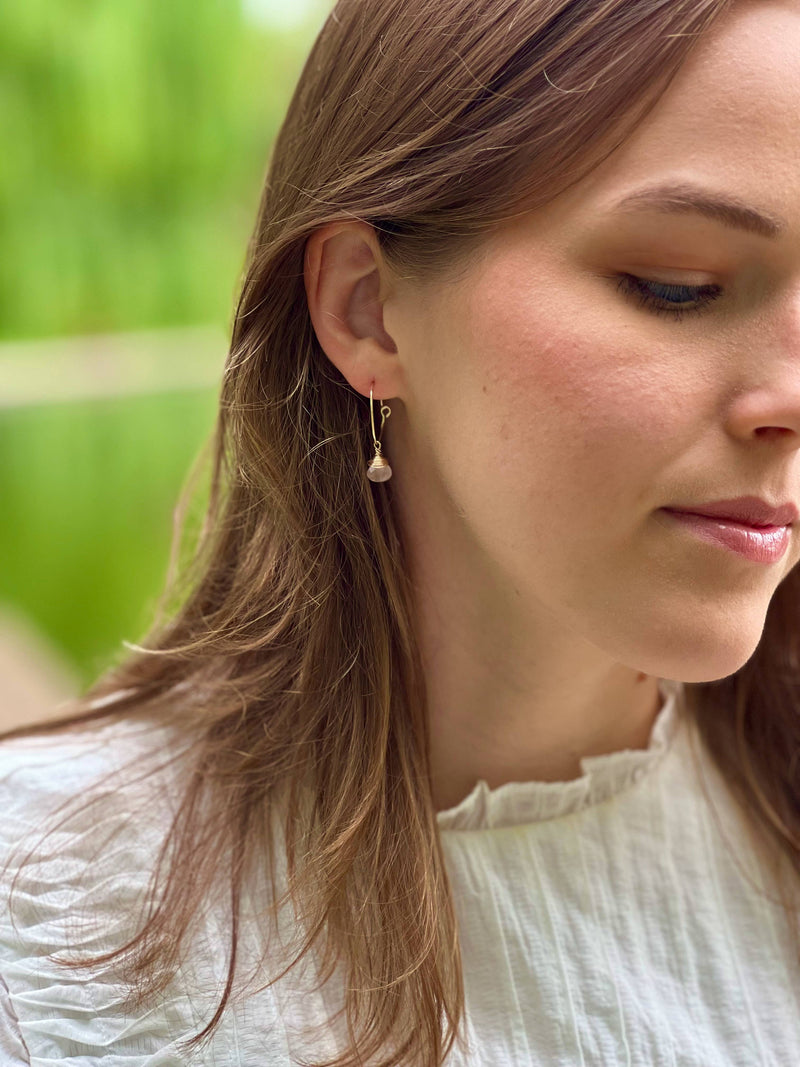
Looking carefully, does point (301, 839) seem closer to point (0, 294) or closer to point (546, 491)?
point (546, 491)

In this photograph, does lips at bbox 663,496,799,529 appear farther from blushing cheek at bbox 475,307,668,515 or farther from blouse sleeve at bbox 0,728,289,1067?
blouse sleeve at bbox 0,728,289,1067

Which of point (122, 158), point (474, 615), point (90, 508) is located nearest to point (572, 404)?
point (474, 615)

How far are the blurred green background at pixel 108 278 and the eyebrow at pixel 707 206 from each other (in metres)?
1.52

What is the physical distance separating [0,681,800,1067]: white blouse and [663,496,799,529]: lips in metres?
0.33

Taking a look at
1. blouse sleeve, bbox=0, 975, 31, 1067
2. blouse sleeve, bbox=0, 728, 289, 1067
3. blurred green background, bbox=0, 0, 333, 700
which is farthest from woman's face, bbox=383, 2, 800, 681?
blurred green background, bbox=0, 0, 333, 700

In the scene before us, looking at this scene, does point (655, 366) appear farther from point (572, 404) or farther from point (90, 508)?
point (90, 508)

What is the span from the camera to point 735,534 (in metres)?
0.80

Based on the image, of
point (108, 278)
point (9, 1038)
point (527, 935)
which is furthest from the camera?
point (108, 278)

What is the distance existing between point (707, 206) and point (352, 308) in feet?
0.97

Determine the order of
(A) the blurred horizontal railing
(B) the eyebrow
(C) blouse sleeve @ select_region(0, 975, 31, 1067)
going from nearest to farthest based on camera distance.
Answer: (B) the eyebrow
(C) blouse sleeve @ select_region(0, 975, 31, 1067)
(A) the blurred horizontal railing

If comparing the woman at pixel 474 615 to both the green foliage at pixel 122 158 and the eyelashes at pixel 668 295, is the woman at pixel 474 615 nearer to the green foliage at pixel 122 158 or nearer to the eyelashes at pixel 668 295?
the eyelashes at pixel 668 295


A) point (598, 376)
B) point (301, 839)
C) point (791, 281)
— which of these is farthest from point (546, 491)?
point (301, 839)

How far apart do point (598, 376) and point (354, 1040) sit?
0.53 metres

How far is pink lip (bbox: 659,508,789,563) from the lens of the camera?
2.62ft
